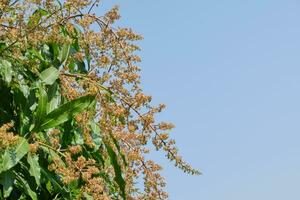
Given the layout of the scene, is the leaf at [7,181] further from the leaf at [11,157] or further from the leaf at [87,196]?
the leaf at [87,196]

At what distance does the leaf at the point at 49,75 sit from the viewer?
253 cm

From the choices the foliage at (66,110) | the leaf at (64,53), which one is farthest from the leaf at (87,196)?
the leaf at (64,53)

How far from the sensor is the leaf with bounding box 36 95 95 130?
2.36 metres

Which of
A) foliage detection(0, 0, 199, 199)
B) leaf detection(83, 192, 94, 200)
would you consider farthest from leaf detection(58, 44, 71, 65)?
leaf detection(83, 192, 94, 200)

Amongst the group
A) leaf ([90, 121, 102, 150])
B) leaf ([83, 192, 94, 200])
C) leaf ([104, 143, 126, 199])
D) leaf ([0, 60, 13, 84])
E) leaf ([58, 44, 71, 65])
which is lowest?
leaf ([83, 192, 94, 200])

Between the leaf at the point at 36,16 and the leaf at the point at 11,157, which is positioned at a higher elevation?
the leaf at the point at 36,16

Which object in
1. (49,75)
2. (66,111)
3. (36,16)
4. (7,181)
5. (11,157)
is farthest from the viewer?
(36,16)

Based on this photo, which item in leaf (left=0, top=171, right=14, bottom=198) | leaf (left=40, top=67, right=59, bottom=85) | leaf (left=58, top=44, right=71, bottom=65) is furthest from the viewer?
leaf (left=58, top=44, right=71, bottom=65)

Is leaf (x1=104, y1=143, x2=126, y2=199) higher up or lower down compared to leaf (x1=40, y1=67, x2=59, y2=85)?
lower down

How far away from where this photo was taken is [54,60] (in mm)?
2842

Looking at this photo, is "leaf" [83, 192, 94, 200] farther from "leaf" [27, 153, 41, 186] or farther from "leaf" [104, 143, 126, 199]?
"leaf" [104, 143, 126, 199]

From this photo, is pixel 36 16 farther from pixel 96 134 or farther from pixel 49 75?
pixel 96 134

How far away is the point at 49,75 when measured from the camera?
2555 mm

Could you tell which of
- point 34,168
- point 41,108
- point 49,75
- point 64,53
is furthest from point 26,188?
point 64,53
